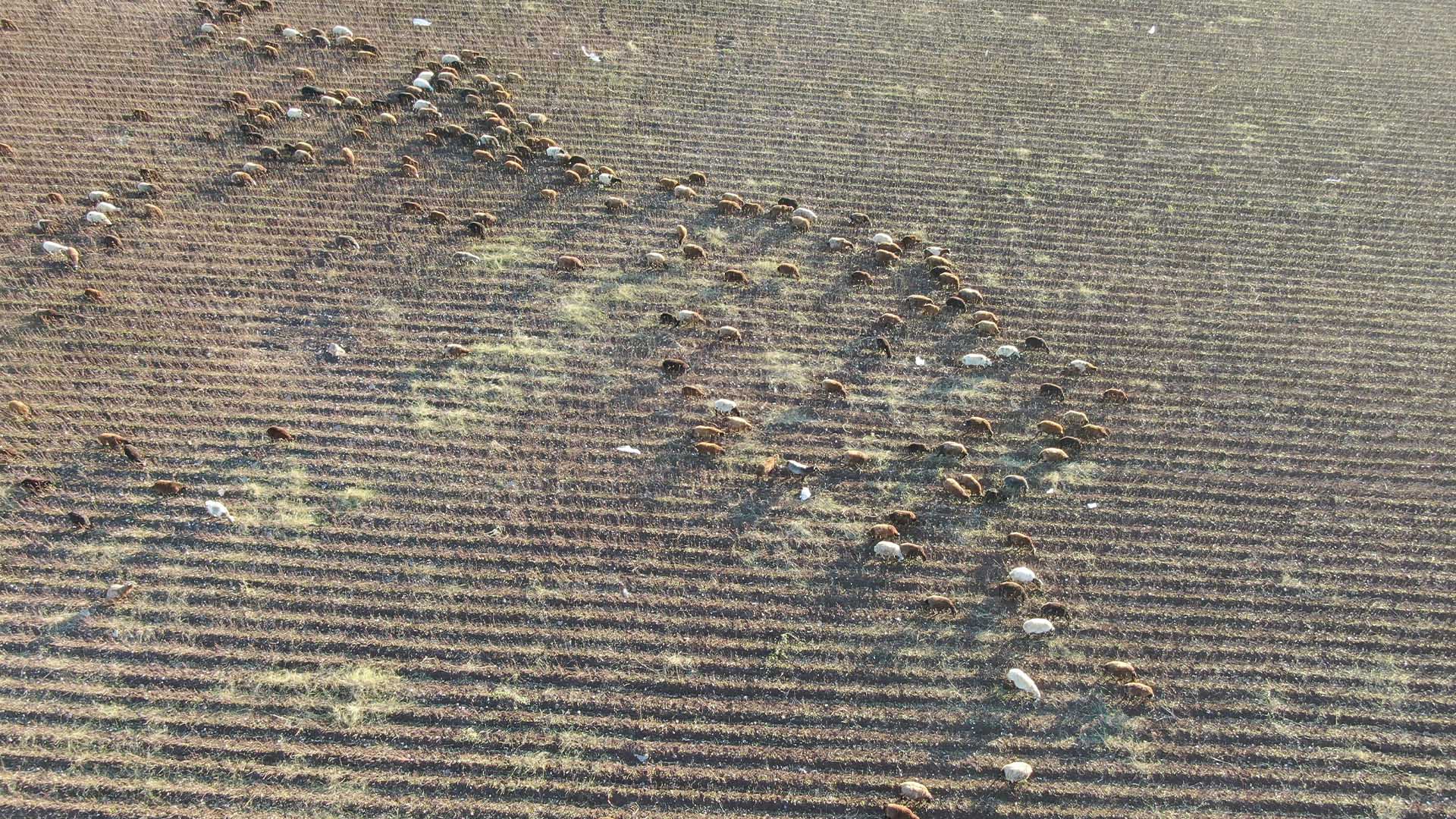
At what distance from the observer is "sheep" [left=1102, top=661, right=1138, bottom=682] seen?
2.60 meters

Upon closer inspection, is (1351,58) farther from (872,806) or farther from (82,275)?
(82,275)

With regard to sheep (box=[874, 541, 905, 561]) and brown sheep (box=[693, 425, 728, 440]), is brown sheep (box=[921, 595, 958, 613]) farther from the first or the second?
brown sheep (box=[693, 425, 728, 440])

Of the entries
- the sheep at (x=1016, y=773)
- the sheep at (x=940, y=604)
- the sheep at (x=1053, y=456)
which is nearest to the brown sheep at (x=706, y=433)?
the sheep at (x=940, y=604)

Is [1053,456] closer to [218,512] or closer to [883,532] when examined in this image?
[883,532]

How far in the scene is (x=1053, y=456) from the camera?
3.17m

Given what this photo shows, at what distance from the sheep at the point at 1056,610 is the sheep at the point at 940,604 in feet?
0.98

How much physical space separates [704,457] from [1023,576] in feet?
3.99

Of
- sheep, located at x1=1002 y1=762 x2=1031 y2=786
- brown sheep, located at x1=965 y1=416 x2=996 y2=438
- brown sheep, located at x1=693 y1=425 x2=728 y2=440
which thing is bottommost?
sheep, located at x1=1002 y1=762 x2=1031 y2=786

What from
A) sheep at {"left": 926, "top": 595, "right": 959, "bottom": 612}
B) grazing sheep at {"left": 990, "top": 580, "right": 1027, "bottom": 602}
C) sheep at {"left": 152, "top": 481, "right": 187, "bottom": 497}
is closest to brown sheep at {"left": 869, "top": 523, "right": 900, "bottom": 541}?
sheep at {"left": 926, "top": 595, "right": 959, "bottom": 612}

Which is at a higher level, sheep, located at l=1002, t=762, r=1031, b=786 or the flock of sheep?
the flock of sheep

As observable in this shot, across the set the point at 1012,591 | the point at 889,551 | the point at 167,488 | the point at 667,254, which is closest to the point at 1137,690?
the point at 1012,591

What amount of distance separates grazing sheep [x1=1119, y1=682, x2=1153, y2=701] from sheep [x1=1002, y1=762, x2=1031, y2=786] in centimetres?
46

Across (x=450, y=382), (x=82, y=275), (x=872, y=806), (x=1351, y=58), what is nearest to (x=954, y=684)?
(x=872, y=806)

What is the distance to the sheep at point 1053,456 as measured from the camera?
316 centimetres
